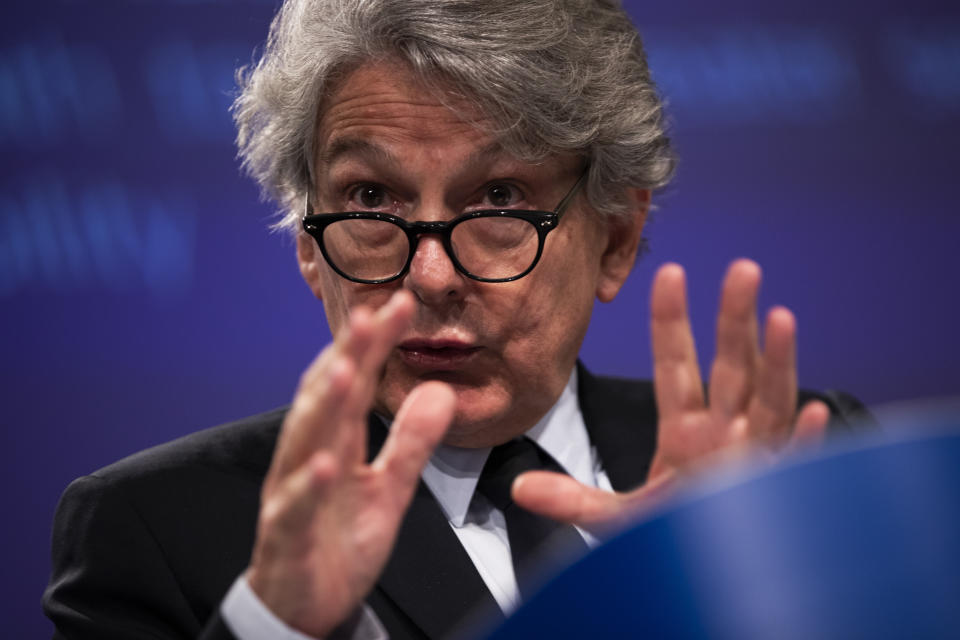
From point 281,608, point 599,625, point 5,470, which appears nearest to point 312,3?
point 281,608

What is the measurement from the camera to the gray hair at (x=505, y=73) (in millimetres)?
1392

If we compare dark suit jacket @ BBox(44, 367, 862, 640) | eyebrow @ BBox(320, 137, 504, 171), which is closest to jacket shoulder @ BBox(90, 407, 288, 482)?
dark suit jacket @ BBox(44, 367, 862, 640)

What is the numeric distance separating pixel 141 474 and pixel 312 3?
29.6 inches

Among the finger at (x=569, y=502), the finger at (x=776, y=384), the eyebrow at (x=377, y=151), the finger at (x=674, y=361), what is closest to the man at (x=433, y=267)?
the eyebrow at (x=377, y=151)

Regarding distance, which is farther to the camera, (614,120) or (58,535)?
(614,120)

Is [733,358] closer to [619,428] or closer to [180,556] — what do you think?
[619,428]

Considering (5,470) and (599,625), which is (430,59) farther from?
(5,470)

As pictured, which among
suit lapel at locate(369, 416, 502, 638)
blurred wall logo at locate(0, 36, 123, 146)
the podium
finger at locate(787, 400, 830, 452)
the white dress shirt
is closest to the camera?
the podium

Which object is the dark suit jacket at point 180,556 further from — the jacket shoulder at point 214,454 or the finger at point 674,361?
the finger at point 674,361

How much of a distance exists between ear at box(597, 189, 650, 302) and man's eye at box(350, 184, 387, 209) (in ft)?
1.29

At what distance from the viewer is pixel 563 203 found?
147cm

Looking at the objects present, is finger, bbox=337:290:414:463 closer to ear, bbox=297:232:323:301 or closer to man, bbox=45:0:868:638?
man, bbox=45:0:868:638

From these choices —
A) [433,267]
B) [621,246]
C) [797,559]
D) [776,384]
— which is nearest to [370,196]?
[433,267]

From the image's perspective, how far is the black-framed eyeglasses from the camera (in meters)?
1.38
